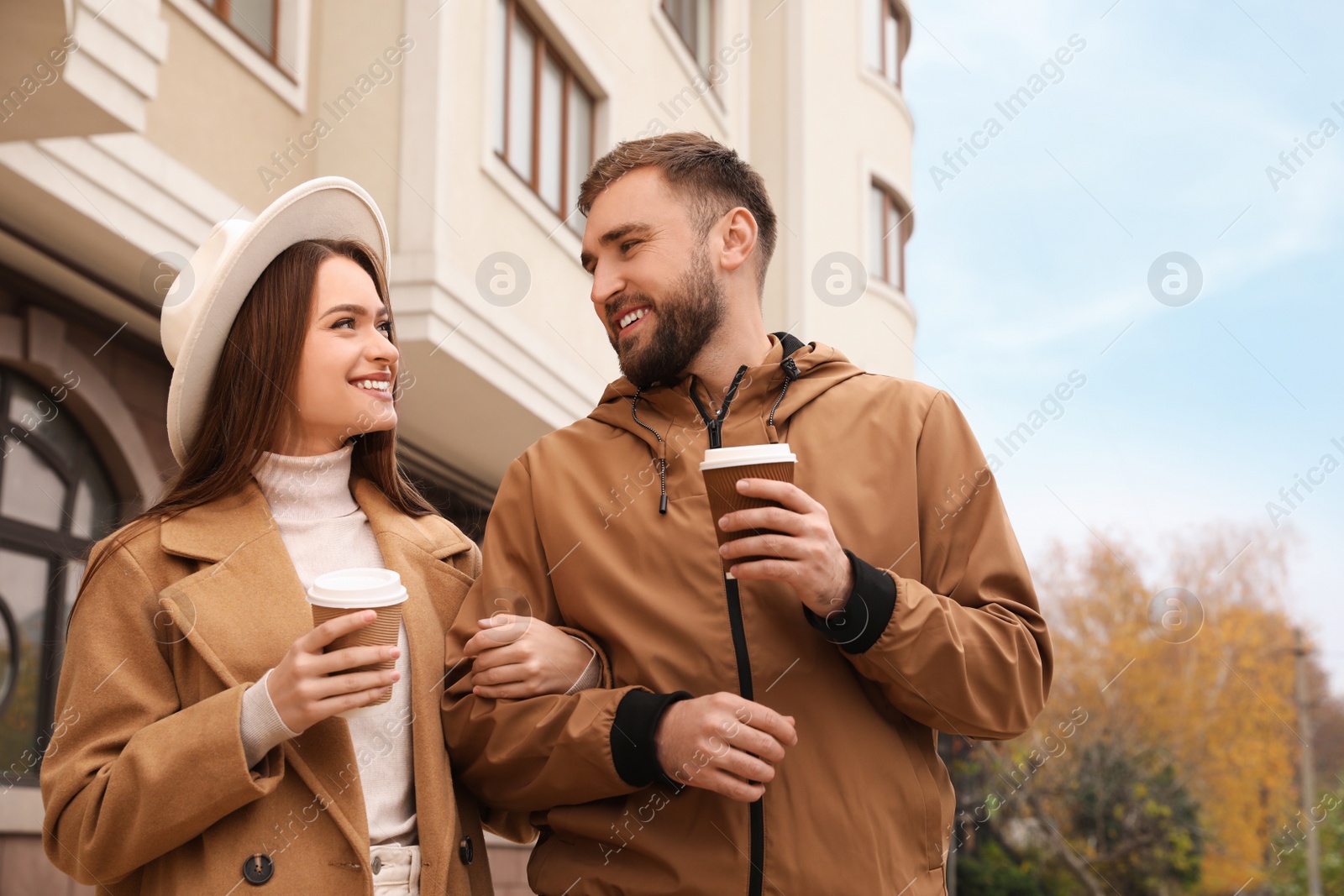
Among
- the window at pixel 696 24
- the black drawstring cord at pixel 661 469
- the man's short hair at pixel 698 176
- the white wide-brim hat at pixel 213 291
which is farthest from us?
the window at pixel 696 24

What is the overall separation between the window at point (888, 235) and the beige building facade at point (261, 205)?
6032mm

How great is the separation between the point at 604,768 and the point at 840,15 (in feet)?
52.8

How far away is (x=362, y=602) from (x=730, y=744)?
73 centimetres

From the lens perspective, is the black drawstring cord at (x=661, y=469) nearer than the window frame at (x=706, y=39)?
Yes

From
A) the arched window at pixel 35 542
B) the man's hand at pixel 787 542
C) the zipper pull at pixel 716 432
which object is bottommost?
the man's hand at pixel 787 542

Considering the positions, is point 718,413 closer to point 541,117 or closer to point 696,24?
point 541,117

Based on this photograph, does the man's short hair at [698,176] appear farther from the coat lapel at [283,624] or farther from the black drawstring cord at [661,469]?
the coat lapel at [283,624]

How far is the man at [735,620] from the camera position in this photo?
2311 millimetres

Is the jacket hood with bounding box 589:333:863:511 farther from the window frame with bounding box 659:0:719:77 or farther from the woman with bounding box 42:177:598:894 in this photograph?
the window frame with bounding box 659:0:719:77

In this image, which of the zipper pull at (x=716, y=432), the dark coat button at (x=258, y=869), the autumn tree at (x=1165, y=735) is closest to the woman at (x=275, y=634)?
the dark coat button at (x=258, y=869)

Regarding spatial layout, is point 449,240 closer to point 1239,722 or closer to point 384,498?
point 384,498

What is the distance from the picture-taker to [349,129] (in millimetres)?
Answer: 7770

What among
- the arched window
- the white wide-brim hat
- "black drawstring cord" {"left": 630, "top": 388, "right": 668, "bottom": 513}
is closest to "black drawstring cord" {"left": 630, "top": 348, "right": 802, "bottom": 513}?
"black drawstring cord" {"left": 630, "top": 388, "right": 668, "bottom": 513}

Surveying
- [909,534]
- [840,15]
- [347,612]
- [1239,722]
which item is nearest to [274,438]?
[347,612]
